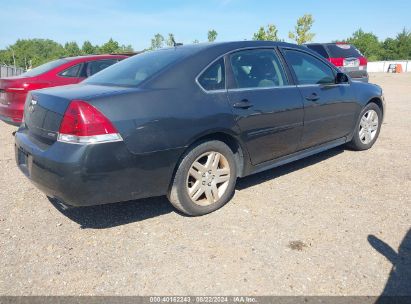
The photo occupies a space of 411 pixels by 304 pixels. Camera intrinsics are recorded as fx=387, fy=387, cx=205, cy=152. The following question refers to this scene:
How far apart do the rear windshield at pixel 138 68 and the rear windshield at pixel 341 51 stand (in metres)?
7.99

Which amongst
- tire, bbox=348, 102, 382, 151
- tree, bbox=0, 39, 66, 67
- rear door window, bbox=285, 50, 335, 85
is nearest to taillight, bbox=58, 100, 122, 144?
rear door window, bbox=285, 50, 335, 85

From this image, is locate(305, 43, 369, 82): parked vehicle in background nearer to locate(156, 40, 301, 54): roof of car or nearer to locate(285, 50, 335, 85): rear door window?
locate(285, 50, 335, 85): rear door window

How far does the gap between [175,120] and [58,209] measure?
1641 mm

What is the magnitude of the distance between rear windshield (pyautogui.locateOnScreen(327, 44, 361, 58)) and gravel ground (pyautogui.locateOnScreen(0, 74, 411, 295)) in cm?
696

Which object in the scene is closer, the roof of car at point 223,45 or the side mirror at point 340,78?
the roof of car at point 223,45

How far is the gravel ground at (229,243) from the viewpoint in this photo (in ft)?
8.91

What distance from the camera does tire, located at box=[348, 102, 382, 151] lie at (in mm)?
5703

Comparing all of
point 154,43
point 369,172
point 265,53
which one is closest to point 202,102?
point 265,53

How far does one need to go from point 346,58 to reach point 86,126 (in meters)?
9.43

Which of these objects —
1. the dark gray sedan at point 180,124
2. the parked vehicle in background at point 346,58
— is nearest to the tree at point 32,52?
the parked vehicle in background at point 346,58

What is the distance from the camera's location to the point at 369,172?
16.3ft

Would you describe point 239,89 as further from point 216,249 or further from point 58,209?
point 58,209

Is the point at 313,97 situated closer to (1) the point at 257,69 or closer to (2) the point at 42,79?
(1) the point at 257,69

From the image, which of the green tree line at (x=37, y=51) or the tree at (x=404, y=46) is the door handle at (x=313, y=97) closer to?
the tree at (x=404, y=46)
